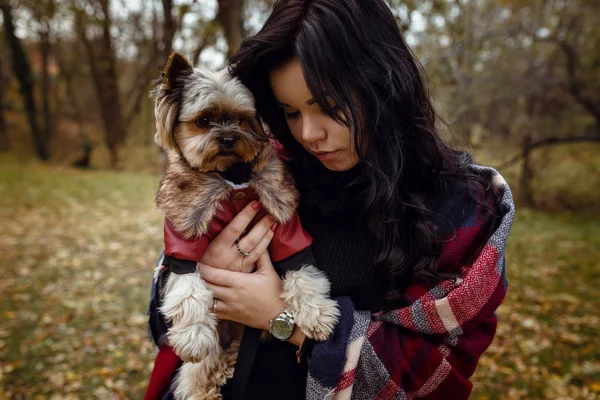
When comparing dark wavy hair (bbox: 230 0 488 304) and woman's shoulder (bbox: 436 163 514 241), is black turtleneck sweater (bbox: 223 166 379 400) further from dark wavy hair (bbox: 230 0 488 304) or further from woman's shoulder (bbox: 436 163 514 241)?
woman's shoulder (bbox: 436 163 514 241)

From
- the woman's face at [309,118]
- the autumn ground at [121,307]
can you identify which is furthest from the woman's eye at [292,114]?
the autumn ground at [121,307]

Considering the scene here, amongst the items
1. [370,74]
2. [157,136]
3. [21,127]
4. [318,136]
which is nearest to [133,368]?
[157,136]

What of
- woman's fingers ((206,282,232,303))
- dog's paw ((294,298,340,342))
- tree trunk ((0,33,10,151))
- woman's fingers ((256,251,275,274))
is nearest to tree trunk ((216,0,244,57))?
woman's fingers ((256,251,275,274))

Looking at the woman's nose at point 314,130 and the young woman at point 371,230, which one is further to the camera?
the woman's nose at point 314,130

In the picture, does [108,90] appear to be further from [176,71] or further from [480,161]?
[176,71]

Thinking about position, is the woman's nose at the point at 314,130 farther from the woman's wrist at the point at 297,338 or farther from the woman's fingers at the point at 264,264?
the woman's wrist at the point at 297,338

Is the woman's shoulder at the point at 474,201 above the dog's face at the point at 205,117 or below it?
below

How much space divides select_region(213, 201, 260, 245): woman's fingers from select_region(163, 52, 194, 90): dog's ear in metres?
0.81

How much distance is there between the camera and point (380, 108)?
1813 mm

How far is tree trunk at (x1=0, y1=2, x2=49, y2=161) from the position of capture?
1748 cm

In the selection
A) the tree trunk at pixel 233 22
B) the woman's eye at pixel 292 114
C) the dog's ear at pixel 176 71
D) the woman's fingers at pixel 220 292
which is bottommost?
the woman's fingers at pixel 220 292

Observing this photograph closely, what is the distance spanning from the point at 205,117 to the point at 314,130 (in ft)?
2.46

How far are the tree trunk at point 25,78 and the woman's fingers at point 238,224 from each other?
19.6m

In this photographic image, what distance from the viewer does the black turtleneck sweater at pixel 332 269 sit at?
178 cm
